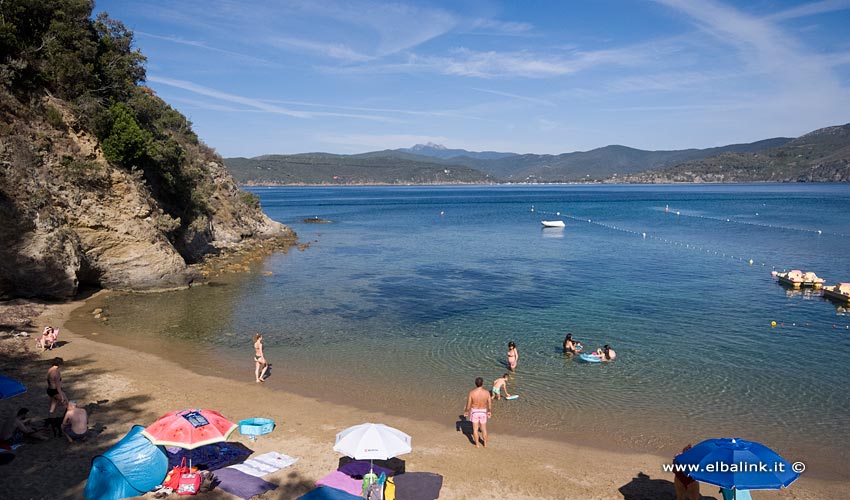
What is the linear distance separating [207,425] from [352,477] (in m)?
3.01

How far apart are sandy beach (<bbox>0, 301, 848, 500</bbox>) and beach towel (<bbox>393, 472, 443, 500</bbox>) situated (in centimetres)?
22

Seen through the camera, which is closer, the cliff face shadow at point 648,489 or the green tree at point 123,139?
the cliff face shadow at point 648,489

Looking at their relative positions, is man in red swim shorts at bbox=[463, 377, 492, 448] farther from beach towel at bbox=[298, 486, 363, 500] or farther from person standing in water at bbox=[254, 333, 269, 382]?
person standing in water at bbox=[254, 333, 269, 382]

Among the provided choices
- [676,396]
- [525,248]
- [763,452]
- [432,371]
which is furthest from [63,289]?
[525,248]

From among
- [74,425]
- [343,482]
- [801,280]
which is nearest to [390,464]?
[343,482]

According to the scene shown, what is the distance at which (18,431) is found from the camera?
459 inches

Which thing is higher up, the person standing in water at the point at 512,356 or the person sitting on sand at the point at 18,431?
the person sitting on sand at the point at 18,431

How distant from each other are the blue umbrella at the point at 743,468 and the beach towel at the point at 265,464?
309 inches

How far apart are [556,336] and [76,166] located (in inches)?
922

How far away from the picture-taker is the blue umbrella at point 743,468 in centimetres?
862

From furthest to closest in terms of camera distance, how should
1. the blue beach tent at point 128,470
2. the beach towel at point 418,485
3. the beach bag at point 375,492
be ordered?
1. the beach towel at point 418,485
2. the beach bag at point 375,492
3. the blue beach tent at point 128,470

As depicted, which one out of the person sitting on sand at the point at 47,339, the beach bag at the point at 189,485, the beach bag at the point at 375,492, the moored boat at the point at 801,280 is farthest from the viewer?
the moored boat at the point at 801,280

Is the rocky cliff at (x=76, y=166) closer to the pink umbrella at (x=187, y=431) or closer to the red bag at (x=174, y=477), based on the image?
the pink umbrella at (x=187, y=431)

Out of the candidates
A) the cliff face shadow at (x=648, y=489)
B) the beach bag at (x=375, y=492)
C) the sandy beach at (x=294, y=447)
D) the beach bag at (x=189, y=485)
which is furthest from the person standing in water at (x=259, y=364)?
the cliff face shadow at (x=648, y=489)
